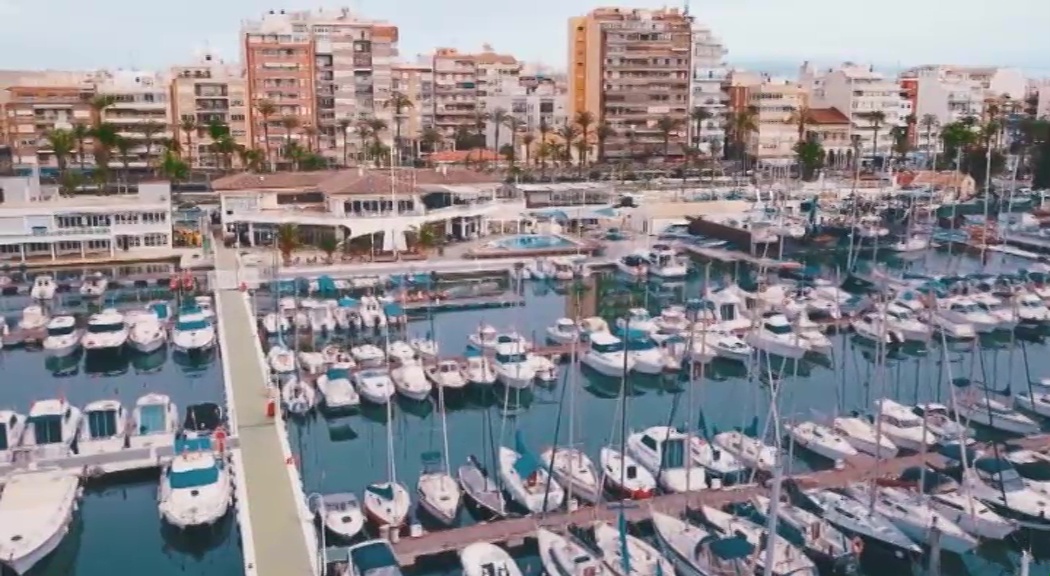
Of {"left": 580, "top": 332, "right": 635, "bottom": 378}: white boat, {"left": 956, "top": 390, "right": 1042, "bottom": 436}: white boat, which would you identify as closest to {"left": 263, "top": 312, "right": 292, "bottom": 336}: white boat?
{"left": 580, "top": 332, "right": 635, "bottom": 378}: white boat

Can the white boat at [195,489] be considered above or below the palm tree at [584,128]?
below

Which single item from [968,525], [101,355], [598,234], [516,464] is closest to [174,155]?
[598,234]

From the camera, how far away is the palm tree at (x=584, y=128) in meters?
71.6

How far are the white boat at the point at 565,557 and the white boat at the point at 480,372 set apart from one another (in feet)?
33.0

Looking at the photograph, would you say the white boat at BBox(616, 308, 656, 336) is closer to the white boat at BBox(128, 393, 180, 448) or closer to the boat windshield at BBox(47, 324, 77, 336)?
the white boat at BBox(128, 393, 180, 448)

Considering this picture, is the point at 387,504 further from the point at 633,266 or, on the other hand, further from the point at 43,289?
the point at 633,266

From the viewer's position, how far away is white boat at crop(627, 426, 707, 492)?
19.9 m

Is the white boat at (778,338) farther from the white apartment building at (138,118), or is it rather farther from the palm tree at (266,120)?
the white apartment building at (138,118)

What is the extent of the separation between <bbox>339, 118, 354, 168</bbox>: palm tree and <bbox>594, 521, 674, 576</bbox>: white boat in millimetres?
55414

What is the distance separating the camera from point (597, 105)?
75.8 m

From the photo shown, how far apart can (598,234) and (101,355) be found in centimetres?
2621

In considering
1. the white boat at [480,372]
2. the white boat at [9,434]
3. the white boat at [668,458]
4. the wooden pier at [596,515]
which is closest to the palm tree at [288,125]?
the white boat at [480,372]

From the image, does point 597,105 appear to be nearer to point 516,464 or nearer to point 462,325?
point 462,325

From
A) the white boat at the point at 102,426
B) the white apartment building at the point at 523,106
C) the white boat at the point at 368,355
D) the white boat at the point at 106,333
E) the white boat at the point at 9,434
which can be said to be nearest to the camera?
the white boat at the point at 9,434
